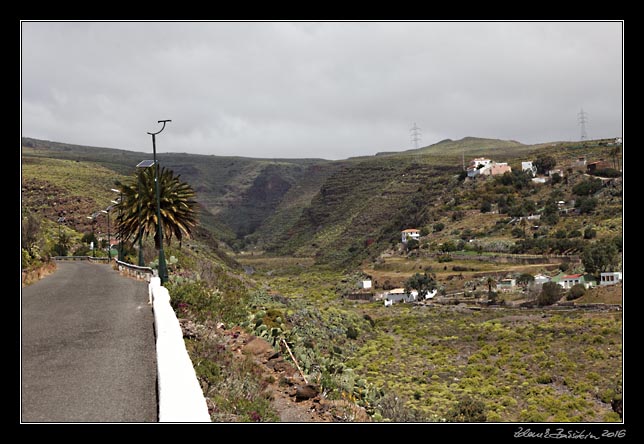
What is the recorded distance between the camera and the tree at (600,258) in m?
74.5

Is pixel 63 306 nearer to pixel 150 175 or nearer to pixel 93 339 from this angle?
pixel 93 339

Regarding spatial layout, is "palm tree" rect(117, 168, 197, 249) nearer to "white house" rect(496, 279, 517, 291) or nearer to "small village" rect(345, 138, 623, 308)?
"small village" rect(345, 138, 623, 308)

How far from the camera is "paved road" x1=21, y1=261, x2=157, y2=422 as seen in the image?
6840 mm

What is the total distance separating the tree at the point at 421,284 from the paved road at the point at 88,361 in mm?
71210

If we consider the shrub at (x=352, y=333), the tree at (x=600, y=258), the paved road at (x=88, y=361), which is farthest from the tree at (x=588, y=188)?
the paved road at (x=88, y=361)

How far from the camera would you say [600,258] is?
74.6 meters

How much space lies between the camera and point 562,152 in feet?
457

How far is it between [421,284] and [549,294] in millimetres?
20297

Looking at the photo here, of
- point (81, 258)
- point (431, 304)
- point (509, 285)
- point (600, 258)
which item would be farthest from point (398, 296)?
point (81, 258)

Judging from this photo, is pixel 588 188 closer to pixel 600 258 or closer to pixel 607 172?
pixel 607 172

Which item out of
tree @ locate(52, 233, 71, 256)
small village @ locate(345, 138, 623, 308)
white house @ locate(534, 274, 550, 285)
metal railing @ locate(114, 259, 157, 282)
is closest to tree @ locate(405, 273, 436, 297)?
small village @ locate(345, 138, 623, 308)

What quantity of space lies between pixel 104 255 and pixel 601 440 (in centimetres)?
5483

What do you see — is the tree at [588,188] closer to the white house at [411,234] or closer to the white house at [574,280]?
the white house at [411,234]

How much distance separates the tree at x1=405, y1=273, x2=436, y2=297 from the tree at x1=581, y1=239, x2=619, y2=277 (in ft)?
71.0
